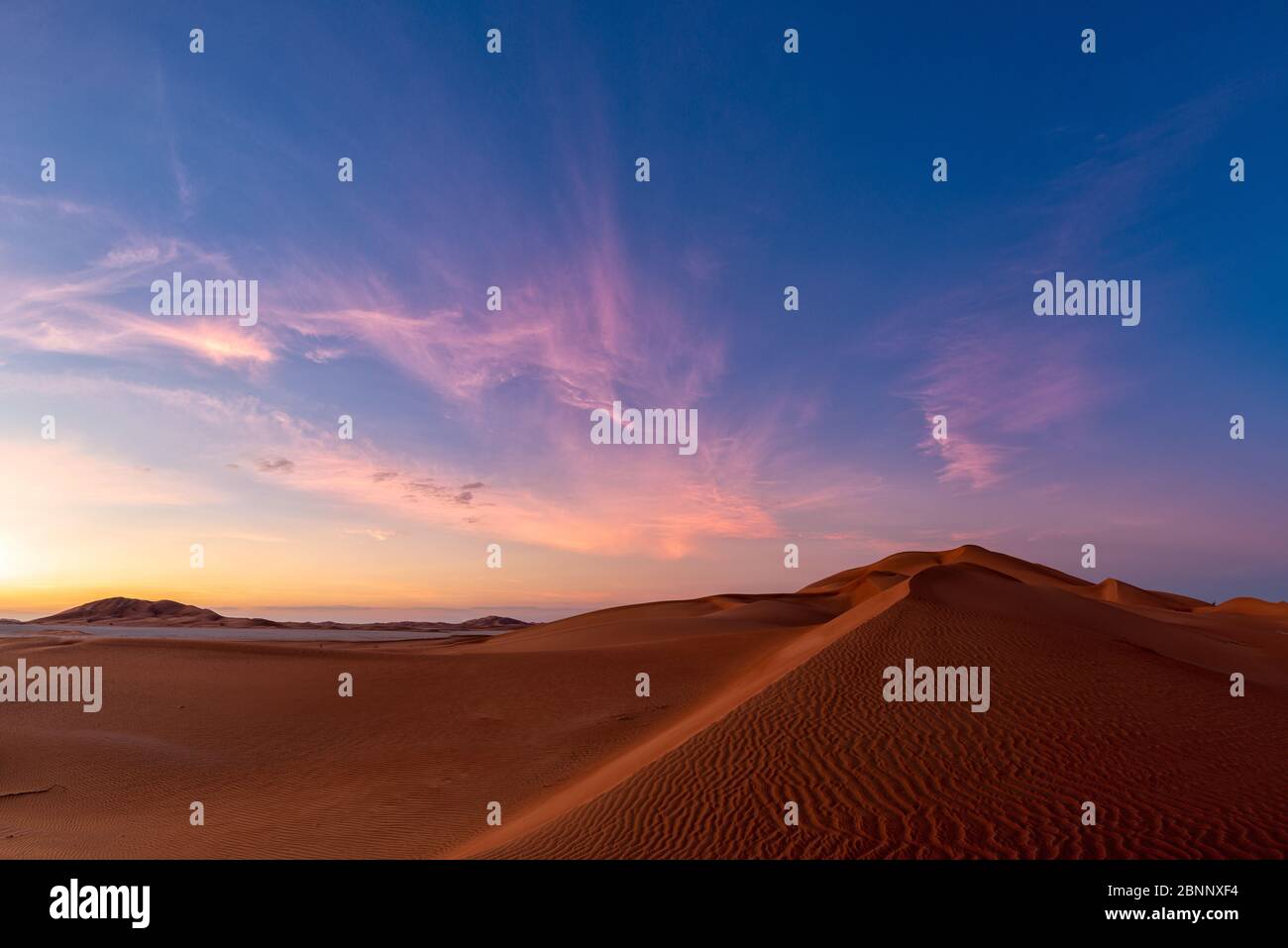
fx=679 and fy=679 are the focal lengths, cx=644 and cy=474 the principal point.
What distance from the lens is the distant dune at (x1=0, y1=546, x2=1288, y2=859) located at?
10.1 metres

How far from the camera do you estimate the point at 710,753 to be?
14.0 metres

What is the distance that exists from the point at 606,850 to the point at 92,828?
13.8m

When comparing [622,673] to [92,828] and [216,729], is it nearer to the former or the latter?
[216,729]

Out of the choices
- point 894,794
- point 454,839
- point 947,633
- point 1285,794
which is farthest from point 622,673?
point 1285,794

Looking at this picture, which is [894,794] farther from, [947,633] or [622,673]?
[622,673]

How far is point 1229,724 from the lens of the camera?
1471 centimetres

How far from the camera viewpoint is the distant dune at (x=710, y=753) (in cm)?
1015

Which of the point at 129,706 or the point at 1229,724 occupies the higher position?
the point at 1229,724

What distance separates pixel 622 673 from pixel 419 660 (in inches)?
488

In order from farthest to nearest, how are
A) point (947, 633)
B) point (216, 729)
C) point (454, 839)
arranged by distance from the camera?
point (216, 729), point (947, 633), point (454, 839)

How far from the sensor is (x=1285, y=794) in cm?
1062

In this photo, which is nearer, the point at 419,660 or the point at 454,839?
the point at 454,839
